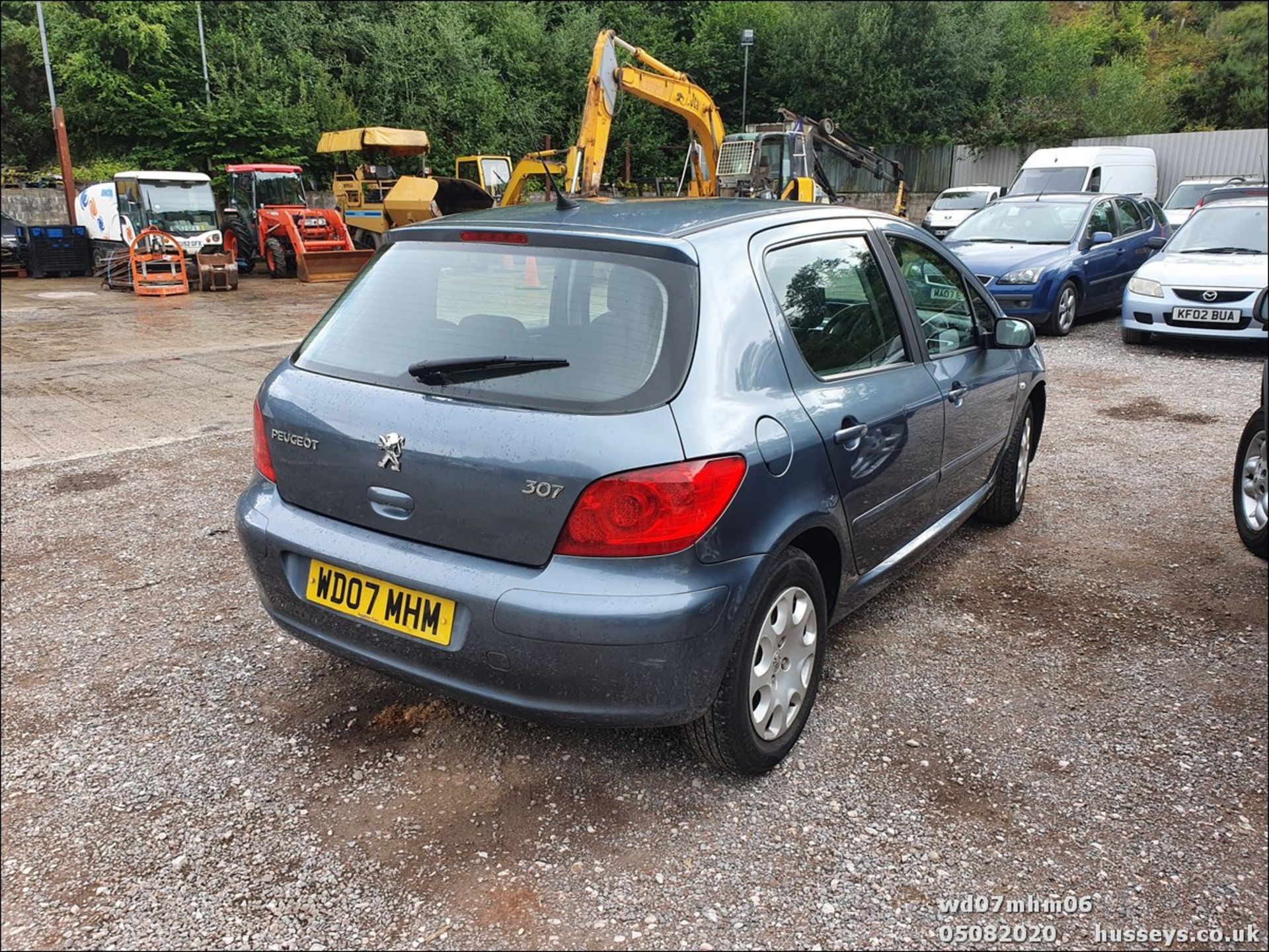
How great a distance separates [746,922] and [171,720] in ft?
6.58

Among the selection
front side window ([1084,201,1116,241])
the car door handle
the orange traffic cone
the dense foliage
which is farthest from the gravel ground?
the dense foliage

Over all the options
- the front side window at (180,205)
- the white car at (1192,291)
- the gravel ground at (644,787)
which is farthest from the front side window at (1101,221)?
the front side window at (180,205)

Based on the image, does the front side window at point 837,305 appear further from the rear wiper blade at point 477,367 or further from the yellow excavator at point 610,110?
the yellow excavator at point 610,110

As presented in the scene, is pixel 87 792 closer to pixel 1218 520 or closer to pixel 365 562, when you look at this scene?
pixel 365 562

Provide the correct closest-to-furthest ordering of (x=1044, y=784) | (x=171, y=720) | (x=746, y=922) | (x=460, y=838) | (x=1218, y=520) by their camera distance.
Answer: (x=746, y=922)
(x=460, y=838)
(x=1044, y=784)
(x=171, y=720)
(x=1218, y=520)

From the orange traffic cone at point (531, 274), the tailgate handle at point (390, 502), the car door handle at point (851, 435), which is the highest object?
the orange traffic cone at point (531, 274)

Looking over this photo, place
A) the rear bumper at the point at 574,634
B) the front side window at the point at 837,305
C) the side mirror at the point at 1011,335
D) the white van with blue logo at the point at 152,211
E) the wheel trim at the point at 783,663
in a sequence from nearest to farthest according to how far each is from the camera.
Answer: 1. the rear bumper at the point at 574,634
2. the wheel trim at the point at 783,663
3. the front side window at the point at 837,305
4. the side mirror at the point at 1011,335
5. the white van with blue logo at the point at 152,211

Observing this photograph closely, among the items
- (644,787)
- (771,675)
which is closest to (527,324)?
(771,675)

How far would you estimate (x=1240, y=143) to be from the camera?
34.8 inches

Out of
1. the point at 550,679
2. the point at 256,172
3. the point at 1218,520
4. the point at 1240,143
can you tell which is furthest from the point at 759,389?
the point at 256,172

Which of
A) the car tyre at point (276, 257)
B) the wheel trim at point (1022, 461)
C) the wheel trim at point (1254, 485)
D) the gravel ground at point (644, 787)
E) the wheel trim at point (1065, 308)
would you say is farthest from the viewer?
the car tyre at point (276, 257)

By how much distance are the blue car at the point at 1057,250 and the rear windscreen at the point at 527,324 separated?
838 centimetres

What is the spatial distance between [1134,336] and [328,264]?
581 inches

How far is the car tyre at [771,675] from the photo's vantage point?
252cm
